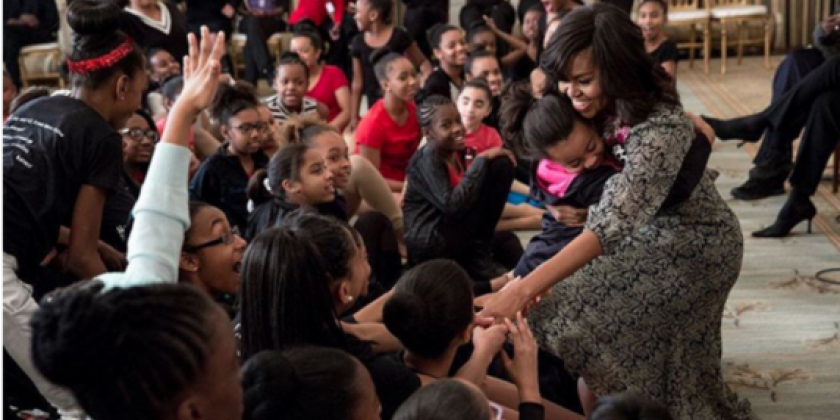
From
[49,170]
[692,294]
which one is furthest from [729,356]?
[49,170]

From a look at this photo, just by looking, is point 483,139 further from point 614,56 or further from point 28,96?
point 614,56

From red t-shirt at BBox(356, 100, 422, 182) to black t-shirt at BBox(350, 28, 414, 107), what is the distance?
1767 millimetres

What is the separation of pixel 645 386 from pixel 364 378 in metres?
1.29

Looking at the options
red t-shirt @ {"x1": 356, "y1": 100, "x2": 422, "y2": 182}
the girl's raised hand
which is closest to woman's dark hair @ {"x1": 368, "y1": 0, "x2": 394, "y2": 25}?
red t-shirt @ {"x1": 356, "y1": 100, "x2": 422, "y2": 182}

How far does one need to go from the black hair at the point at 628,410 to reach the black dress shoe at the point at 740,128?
11.0ft

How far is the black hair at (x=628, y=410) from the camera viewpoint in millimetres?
1674

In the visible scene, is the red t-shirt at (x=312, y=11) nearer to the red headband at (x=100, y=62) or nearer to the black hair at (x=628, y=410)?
the red headband at (x=100, y=62)

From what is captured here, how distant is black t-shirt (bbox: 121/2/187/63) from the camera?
598 cm

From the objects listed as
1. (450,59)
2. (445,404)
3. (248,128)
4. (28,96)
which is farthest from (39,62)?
(445,404)

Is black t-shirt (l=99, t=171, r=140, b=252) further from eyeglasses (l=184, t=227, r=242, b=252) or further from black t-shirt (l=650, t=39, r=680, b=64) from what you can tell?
black t-shirt (l=650, t=39, r=680, b=64)

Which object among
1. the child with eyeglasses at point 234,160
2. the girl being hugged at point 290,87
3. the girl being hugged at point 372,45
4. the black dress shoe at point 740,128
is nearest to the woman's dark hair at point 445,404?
the child with eyeglasses at point 234,160

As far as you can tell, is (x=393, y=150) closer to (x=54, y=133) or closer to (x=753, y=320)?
(x=753, y=320)

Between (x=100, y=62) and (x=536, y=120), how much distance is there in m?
1.04

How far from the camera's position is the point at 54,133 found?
258 cm
